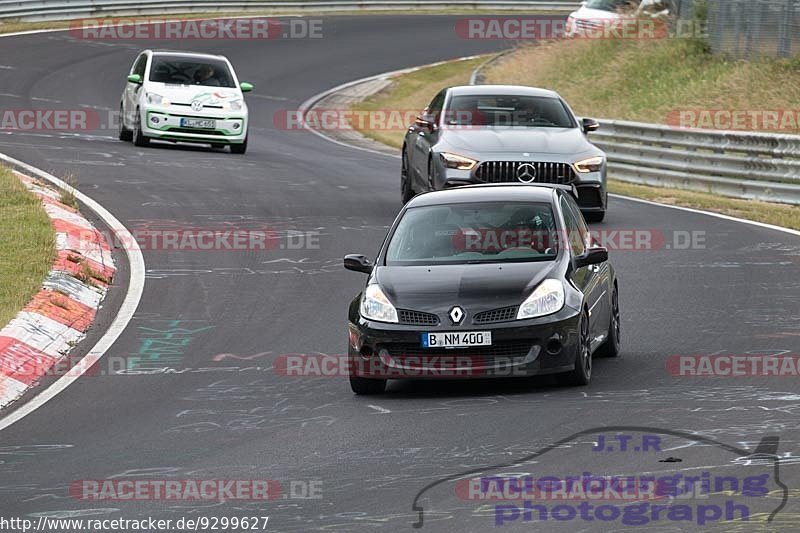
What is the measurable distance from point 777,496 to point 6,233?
35.5 feet

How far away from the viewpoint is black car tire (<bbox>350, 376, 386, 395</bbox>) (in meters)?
11.2

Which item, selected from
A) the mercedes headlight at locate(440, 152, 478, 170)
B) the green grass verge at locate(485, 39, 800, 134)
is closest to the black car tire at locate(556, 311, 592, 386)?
the mercedes headlight at locate(440, 152, 478, 170)

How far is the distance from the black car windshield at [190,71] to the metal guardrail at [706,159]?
22.0 feet

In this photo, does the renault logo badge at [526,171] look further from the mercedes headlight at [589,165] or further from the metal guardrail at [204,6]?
the metal guardrail at [204,6]

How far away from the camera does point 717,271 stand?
16578 mm

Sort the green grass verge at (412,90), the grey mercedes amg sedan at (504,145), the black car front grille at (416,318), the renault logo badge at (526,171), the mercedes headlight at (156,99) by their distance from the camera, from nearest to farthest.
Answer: the black car front grille at (416,318) → the renault logo badge at (526,171) → the grey mercedes amg sedan at (504,145) → the mercedes headlight at (156,99) → the green grass verge at (412,90)

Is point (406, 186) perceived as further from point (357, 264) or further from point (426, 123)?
point (357, 264)

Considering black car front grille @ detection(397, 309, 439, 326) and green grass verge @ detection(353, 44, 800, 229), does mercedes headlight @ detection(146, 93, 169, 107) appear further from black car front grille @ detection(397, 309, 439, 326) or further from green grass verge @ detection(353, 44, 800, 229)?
black car front grille @ detection(397, 309, 439, 326)

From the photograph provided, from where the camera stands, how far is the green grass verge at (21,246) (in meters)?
14.0

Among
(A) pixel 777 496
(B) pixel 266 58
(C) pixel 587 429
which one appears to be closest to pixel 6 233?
(C) pixel 587 429

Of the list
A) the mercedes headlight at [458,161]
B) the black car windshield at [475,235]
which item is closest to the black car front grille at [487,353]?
the black car windshield at [475,235]

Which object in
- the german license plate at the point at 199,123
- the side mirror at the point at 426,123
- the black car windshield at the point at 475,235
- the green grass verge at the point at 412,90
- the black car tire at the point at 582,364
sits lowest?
the green grass verge at the point at 412,90

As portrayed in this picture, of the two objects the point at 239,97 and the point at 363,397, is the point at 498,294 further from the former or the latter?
the point at 239,97

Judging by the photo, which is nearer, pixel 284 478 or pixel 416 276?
pixel 284 478
